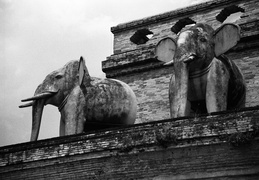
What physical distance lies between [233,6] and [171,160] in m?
6.61

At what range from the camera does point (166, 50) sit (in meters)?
13.0

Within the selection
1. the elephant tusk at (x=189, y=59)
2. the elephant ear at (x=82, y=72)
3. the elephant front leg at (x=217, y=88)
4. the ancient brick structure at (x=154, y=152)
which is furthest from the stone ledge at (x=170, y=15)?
the ancient brick structure at (x=154, y=152)

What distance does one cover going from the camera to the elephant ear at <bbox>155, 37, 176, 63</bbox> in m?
12.9

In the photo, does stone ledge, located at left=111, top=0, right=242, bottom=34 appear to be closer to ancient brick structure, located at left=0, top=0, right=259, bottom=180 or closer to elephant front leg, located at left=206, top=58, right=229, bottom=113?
elephant front leg, located at left=206, top=58, right=229, bottom=113

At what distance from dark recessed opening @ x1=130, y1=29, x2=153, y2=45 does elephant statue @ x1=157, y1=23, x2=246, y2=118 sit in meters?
4.09

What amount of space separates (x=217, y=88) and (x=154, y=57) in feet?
11.9

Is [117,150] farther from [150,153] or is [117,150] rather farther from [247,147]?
[247,147]

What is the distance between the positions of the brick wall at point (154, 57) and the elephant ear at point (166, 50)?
2.21m

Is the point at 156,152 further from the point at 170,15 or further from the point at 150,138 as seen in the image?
the point at 170,15

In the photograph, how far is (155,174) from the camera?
34.2 feet

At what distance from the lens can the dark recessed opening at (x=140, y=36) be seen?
17.0 metres

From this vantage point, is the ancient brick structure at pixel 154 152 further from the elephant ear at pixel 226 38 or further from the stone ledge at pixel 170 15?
the stone ledge at pixel 170 15

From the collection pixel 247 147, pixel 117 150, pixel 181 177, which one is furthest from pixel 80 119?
pixel 247 147

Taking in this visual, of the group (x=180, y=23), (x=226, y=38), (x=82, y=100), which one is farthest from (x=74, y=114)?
(x=180, y=23)
